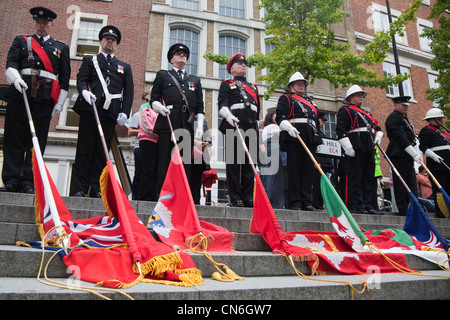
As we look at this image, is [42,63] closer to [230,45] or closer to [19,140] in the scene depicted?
[19,140]

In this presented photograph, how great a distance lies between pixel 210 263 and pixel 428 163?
6591 mm

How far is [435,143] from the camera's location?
24.7 feet

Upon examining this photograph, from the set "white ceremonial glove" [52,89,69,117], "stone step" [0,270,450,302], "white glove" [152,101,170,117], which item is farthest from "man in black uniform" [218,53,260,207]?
Answer: "stone step" [0,270,450,302]

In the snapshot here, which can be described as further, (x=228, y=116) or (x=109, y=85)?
(x=228, y=116)

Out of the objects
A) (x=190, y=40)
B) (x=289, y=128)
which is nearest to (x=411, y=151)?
(x=289, y=128)

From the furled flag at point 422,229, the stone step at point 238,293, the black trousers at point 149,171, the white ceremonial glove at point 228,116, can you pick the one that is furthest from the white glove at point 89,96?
the furled flag at point 422,229

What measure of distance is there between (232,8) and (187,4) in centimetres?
234

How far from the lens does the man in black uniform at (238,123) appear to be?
5.32m

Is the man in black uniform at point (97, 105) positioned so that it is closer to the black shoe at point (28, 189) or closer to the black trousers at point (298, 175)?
the black shoe at point (28, 189)

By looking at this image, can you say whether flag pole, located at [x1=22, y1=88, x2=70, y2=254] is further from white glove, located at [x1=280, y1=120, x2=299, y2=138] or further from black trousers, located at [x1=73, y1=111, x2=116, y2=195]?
white glove, located at [x1=280, y1=120, x2=299, y2=138]

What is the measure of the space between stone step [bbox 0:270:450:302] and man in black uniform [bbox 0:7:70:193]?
2.43m

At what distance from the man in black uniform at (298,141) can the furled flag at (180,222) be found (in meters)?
2.25

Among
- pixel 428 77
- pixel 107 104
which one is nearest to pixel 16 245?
pixel 107 104

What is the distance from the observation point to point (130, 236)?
275 centimetres
